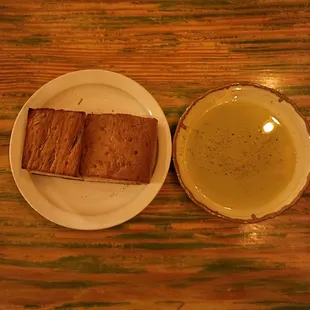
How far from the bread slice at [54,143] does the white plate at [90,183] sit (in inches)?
2.2

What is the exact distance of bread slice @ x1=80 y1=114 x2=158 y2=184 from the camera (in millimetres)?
1194

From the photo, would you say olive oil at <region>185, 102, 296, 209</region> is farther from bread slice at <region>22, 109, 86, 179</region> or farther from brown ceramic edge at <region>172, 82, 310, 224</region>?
bread slice at <region>22, 109, 86, 179</region>

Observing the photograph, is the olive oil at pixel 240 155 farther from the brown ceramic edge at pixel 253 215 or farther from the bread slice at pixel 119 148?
the bread slice at pixel 119 148

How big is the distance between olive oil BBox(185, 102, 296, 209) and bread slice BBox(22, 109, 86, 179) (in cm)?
38

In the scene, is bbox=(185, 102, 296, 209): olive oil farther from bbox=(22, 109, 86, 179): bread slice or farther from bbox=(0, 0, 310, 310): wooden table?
bbox=(22, 109, 86, 179): bread slice

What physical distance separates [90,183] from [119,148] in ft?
0.59

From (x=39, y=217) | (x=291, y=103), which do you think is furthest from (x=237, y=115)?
(x=39, y=217)

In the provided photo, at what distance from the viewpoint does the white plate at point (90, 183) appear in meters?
1.22

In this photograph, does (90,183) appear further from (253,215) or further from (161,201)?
(253,215)

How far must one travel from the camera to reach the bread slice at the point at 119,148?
1.19m

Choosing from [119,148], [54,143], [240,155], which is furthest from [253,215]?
[54,143]

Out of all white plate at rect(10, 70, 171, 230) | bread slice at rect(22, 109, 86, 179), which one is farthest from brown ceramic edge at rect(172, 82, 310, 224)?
bread slice at rect(22, 109, 86, 179)

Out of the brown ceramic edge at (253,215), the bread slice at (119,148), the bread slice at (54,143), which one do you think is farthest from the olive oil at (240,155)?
the bread slice at (54,143)

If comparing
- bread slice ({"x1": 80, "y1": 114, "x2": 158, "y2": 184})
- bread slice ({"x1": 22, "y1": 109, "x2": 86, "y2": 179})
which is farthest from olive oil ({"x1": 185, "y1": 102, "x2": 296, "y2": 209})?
bread slice ({"x1": 22, "y1": 109, "x2": 86, "y2": 179})
